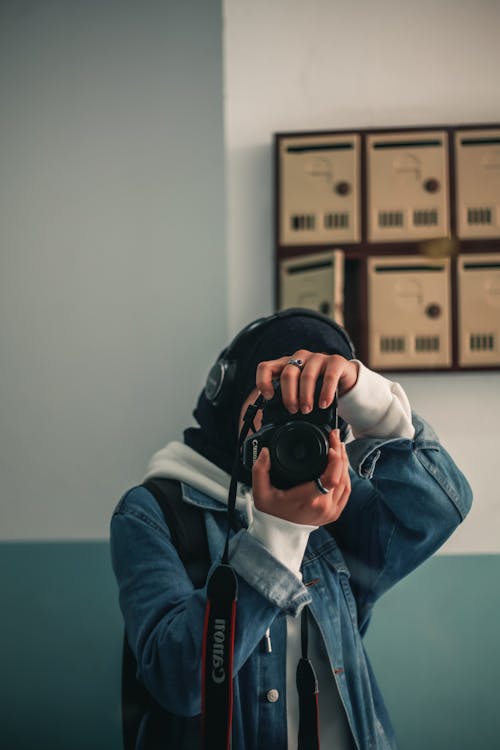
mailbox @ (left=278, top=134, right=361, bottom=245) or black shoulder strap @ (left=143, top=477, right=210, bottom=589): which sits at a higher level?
mailbox @ (left=278, top=134, right=361, bottom=245)

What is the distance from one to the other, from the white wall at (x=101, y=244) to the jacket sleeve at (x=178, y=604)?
2.03 feet

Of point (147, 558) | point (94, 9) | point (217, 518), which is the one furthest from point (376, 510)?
point (94, 9)

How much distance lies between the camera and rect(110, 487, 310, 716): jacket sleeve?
0.71 metres

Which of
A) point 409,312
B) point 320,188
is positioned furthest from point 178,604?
point 320,188

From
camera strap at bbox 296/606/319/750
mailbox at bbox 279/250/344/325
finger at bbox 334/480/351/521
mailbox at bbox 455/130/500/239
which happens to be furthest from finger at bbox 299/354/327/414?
mailbox at bbox 455/130/500/239

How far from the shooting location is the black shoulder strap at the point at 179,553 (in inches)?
32.9

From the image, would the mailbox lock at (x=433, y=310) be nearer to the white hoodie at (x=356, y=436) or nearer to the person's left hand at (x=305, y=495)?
the white hoodie at (x=356, y=436)

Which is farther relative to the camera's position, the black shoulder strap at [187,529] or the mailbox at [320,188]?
the mailbox at [320,188]

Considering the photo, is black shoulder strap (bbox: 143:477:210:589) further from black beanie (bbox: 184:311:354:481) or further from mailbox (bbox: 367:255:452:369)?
mailbox (bbox: 367:255:452:369)

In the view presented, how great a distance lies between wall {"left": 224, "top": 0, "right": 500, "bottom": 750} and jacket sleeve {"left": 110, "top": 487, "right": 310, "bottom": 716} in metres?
0.70

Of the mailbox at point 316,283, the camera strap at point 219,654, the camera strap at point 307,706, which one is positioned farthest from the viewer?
the mailbox at point 316,283

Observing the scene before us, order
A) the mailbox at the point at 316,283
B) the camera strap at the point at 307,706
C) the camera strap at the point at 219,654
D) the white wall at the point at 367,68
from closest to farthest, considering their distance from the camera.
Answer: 1. the camera strap at the point at 219,654
2. the camera strap at the point at 307,706
3. the mailbox at the point at 316,283
4. the white wall at the point at 367,68

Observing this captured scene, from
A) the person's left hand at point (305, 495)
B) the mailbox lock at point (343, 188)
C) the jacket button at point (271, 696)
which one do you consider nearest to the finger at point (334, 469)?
the person's left hand at point (305, 495)

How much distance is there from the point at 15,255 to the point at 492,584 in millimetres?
1382
